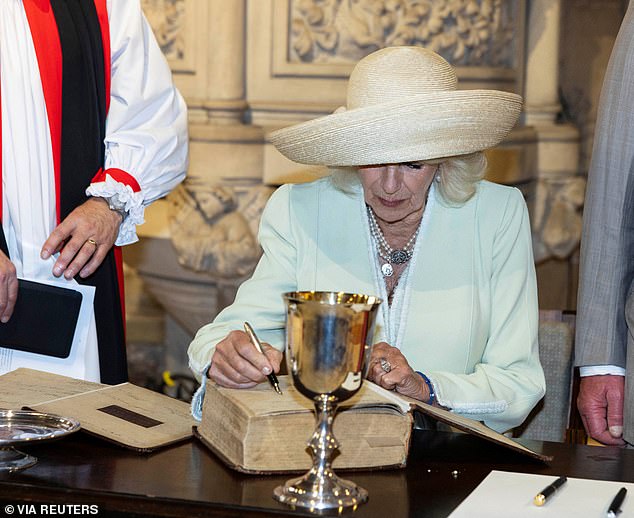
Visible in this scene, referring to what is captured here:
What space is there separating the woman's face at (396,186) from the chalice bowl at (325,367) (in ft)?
2.60

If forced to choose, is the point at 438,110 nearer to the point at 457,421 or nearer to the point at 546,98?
the point at 457,421

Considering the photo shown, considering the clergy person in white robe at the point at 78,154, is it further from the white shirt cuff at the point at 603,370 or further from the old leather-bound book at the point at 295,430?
the white shirt cuff at the point at 603,370

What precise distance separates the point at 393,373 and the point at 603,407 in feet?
1.93

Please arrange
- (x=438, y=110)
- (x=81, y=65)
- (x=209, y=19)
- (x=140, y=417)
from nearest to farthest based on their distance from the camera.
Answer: (x=140, y=417)
(x=438, y=110)
(x=81, y=65)
(x=209, y=19)

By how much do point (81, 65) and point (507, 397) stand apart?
1.33 m

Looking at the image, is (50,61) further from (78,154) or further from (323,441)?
(323,441)

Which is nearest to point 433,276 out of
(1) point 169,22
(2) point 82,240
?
(2) point 82,240

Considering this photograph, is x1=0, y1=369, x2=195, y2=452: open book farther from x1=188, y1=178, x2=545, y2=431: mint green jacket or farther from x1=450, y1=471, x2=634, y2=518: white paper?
x1=450, y1=471, x2=634, y2=518: white paper

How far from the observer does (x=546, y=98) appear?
534 cm

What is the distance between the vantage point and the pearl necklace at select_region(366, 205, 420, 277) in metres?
2.63

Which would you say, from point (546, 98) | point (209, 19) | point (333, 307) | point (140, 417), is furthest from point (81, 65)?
point (546, 98)

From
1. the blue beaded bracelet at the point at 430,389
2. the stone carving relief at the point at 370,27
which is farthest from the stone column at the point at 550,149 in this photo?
the blue beaded bracelet at the point at 430,389

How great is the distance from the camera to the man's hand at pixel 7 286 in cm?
261

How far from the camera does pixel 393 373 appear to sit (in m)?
2.13
